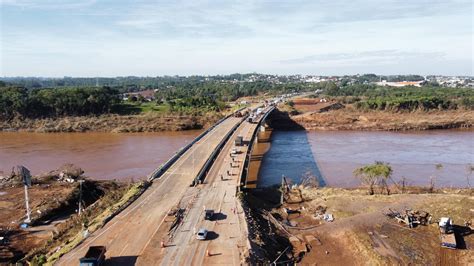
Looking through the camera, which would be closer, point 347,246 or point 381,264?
point 381,264

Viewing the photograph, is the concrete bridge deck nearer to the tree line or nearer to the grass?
the grass

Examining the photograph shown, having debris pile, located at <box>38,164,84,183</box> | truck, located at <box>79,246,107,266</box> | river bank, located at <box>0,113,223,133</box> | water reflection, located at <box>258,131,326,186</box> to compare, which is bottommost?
water reflection, located at <box>258,131,326,186</box>

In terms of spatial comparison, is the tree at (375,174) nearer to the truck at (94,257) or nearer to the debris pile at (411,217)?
the debris pile at (411,217)

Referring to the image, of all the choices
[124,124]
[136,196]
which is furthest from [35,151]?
[136,196]

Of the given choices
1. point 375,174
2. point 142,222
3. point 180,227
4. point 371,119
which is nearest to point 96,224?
point 142,222

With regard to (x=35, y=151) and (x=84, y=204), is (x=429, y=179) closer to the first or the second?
(x=84, y=204)

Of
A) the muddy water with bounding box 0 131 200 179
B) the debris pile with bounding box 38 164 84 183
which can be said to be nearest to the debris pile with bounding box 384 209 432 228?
the muddy water with bounding box 0 131 200 179
